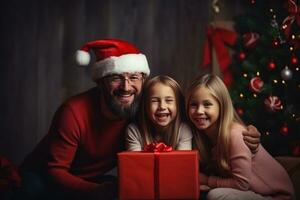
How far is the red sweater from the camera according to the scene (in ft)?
9.83

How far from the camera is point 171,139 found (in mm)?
2955

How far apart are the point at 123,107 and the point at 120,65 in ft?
0.81

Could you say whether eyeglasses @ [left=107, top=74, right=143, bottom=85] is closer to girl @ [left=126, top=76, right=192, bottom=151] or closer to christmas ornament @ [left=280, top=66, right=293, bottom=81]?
girl @ [left=126, top=76, right=192, bottom=151]

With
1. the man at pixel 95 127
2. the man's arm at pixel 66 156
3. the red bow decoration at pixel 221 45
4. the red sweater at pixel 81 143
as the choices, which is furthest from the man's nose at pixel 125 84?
the red bow decoration at pixel 221 45

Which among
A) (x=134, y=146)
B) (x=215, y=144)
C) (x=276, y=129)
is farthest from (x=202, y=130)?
(x=276, y=129)

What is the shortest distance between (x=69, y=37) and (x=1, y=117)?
0.67 meters

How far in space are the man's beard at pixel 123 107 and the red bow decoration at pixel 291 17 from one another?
3.89ft

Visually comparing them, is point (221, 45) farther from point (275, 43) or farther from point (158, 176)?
point (158, 176)

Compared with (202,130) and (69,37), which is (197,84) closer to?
(202,130)

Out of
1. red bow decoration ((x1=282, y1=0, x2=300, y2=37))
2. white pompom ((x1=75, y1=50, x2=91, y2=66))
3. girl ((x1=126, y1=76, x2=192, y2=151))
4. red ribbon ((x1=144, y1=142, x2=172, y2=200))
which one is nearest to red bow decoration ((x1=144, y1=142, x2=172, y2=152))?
red ribbon ((x1=144, y1=142, x2=172, y2=200))

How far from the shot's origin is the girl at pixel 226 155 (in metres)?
2.79

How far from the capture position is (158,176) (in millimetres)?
2707

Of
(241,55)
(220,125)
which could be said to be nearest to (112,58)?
(220,125)

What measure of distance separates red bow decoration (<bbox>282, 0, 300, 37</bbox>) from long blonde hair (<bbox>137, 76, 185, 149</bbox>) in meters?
0.99
